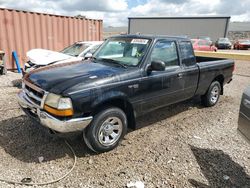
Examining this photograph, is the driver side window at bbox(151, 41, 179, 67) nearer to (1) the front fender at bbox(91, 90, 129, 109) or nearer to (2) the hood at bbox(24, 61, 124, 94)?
(2) the hood at bbox(24, 61, 124, 94)

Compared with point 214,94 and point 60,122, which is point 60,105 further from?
point 214,94

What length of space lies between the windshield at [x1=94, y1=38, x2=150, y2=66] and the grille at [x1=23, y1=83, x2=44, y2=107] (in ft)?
4.76

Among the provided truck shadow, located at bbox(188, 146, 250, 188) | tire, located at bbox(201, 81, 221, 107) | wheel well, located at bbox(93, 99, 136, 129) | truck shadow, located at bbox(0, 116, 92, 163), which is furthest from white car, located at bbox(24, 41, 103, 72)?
truck shadow, located at bbox(188, 146, 250, 188)

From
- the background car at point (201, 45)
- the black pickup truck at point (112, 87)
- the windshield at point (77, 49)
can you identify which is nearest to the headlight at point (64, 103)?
the black pickup truck at point (112, 87)

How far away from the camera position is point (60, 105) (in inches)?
113

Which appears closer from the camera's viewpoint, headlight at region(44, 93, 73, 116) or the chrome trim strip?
headlight at region(44, 93, 73, 116)

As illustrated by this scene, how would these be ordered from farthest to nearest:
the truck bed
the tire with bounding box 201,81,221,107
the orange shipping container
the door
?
the orange shipping container, the tire with bounding box 201,81,221,107, the truck bed, the door

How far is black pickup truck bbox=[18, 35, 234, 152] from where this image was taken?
297cm

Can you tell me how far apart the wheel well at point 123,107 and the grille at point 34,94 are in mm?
825

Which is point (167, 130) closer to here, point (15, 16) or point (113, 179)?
point (113, 179)

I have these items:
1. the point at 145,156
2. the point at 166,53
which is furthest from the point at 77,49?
the point at 145,156

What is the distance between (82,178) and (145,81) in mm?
1844

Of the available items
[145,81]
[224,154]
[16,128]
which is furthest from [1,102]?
[224,154]

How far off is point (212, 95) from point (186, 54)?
1710 millimetres
